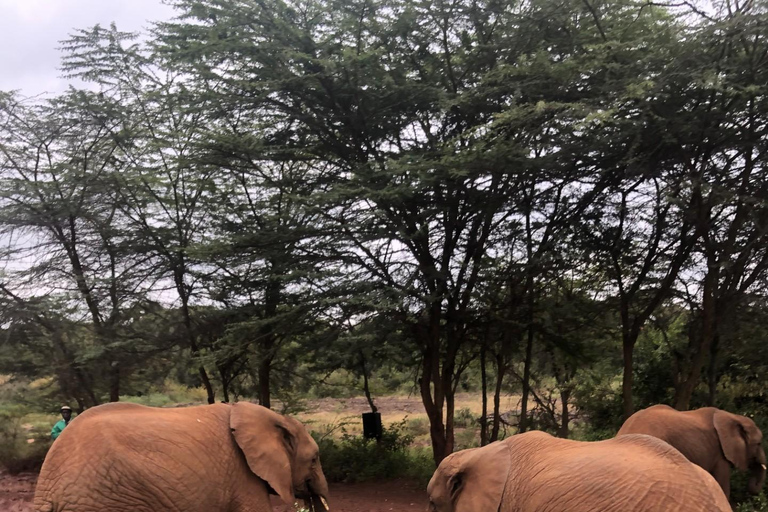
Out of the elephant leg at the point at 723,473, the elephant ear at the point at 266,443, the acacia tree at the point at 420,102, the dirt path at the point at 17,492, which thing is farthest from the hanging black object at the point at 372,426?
the elephant ear at the point at 266,443

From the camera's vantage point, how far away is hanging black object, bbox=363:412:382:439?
541 inches

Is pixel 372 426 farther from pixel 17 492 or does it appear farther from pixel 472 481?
pixel 472 481

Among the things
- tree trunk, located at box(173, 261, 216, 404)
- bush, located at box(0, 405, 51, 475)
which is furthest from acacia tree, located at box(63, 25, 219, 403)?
bush, located at box(0, 405, 51, 475)

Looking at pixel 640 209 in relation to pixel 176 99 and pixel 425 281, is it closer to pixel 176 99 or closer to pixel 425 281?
pixel 425 281

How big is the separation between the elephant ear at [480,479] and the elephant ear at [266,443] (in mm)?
1721

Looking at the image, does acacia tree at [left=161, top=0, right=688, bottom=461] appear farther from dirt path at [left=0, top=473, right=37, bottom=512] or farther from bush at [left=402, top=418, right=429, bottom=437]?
bush at [left=402, top=418, right=429, bottom=437]

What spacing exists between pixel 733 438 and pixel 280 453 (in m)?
6.18

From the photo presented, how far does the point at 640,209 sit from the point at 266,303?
24.9 feet

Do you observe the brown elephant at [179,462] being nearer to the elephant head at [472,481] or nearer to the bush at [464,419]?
the elephant head at [472,481]

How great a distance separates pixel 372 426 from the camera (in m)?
13.9

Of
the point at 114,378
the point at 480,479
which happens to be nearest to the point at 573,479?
the point at 480,479

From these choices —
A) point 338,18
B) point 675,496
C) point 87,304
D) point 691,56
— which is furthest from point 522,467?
point 87,304

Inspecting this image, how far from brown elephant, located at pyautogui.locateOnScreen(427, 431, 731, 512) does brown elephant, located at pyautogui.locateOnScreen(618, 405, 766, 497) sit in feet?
13.1

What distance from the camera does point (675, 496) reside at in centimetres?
315
